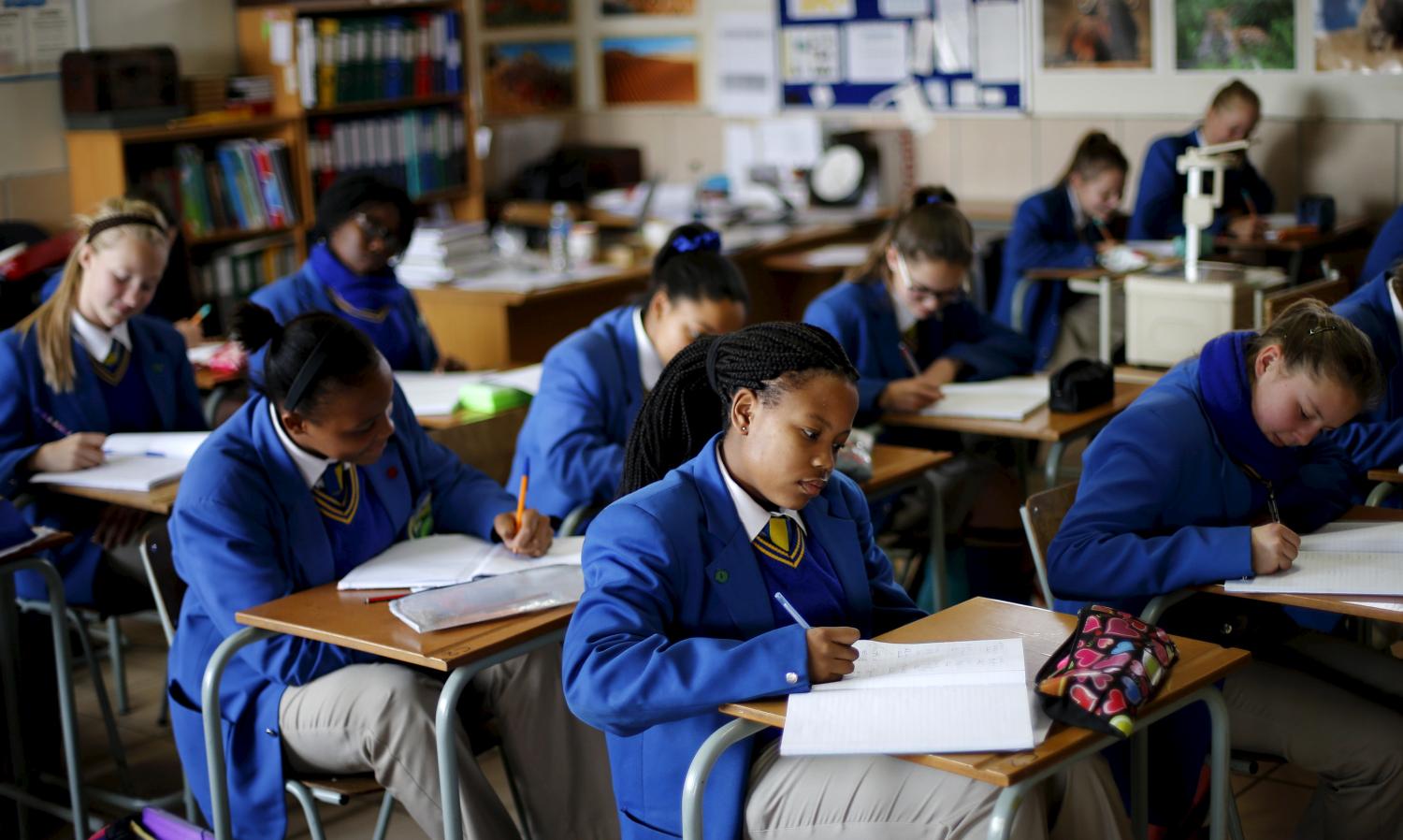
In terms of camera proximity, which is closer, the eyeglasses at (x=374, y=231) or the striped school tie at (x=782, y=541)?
the striped school tie at (x=782, y=541)

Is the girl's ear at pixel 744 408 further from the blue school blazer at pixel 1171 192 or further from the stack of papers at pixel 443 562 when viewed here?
the blue school blazer at pixel 1171 192

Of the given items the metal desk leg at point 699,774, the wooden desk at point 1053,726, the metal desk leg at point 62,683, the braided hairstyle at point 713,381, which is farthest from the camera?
the metal desk leg at point 62,683

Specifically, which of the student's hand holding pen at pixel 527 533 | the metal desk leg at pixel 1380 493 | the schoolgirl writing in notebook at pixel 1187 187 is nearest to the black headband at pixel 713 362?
the student's hand holding pen at pixel 527 533

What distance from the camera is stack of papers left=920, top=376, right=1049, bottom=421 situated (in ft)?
11.6

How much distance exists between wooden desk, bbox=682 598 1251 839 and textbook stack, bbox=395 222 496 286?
12.4 feet

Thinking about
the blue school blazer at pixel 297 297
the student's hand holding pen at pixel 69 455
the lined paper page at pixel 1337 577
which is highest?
the blue school blazer at pixel 297 297

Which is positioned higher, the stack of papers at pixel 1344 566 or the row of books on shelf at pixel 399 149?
the row of books on shelf at pixel 399 149

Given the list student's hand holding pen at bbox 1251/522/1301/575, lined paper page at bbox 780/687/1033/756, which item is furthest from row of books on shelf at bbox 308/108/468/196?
lined paper page at bbox 780/687/1033/756

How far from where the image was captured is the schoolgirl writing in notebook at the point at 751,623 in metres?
1.89

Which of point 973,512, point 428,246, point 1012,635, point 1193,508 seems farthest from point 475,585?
point 428,246

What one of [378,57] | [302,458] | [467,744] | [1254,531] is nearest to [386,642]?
[467,744]

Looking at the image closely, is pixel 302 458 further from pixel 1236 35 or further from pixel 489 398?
pixel 1236 35

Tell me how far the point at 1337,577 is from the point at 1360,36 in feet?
13.5

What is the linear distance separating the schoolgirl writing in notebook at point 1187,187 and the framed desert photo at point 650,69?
253 cm
